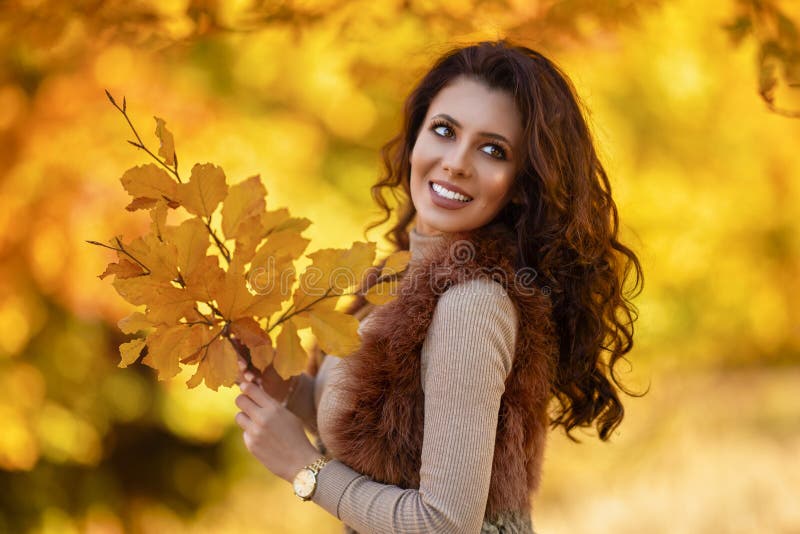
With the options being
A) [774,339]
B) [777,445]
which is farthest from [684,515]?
[774,339]

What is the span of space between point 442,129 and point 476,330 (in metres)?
0.48

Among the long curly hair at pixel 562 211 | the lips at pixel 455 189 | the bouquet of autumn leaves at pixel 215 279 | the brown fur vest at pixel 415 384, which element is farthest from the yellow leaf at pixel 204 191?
the long curly hair at pixel 562 211

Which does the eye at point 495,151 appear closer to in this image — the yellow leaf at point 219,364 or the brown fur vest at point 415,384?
the brown fur vest at point 415,384

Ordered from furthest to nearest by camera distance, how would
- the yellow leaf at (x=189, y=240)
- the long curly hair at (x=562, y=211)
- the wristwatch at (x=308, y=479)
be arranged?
the long curly hair at (x=562, y=211), the wristwatch at (x=308, y=479), the yellow leaf at (x=189, y=240)

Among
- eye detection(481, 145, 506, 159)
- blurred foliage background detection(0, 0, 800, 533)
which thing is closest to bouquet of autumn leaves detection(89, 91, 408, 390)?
eye detection(481, 145, 506, 159)

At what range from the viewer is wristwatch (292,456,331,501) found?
1.39 m

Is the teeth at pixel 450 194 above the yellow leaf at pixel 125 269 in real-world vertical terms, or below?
above

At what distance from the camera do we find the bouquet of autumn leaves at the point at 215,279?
1178 millimetres

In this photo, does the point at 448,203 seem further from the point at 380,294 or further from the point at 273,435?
the point at 273,435

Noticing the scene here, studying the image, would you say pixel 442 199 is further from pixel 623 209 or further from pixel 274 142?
pixel 623 209

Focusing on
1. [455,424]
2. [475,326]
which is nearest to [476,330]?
[475,326]

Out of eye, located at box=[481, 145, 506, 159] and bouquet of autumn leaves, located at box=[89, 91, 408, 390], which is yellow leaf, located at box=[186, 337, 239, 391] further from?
eye, located at box=[481, 145, 506, 159]

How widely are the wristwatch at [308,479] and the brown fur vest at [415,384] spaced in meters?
0.04

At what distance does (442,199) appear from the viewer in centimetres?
152
